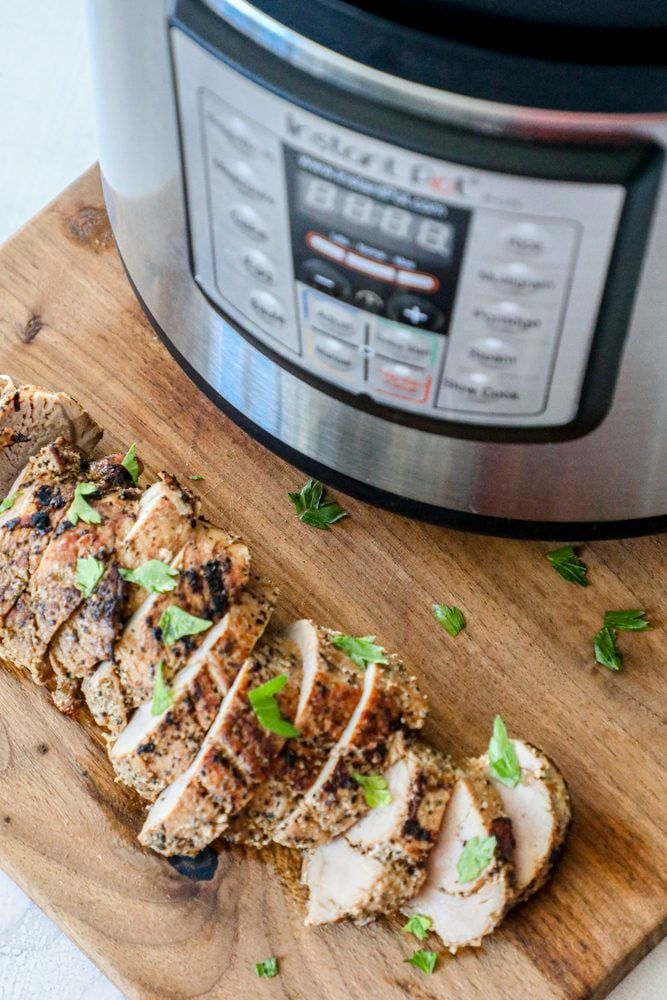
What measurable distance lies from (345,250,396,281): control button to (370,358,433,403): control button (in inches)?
5.4

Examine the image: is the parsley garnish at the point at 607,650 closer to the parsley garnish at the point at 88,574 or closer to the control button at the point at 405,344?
the control button at the point at 405,344

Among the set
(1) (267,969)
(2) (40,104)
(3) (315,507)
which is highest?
(2) (40,104)

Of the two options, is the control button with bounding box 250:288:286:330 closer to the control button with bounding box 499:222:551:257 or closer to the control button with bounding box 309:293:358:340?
the control button with bounding box 309:293:358:340

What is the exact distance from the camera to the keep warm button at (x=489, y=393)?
147cm

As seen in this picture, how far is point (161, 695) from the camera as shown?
1.62m

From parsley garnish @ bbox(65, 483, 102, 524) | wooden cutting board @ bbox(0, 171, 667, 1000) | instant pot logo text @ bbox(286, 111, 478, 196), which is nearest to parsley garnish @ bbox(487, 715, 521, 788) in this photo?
wooden cutting board @ bbox(0, 171, 667, 1000)

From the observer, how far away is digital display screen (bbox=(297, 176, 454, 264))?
1.31 m

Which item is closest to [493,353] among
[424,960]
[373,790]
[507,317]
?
[507,317]

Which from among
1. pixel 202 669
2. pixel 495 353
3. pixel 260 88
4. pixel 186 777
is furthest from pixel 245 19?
pixel 186 777

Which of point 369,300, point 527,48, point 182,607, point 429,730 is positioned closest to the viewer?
point 527,48

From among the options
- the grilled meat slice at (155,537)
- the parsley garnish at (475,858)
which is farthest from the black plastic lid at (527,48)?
the parsley garnish at (475,858)

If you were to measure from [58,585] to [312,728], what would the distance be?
0.37m

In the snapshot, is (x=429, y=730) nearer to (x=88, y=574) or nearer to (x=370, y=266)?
(x=88, y=574)

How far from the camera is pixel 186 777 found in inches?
64.1
